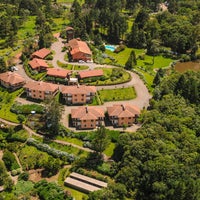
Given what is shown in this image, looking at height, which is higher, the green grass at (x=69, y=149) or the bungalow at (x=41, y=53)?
the bungalow at (x=41, y=53)

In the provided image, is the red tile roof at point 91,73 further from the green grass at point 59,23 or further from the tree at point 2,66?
the green grass at point 59,23

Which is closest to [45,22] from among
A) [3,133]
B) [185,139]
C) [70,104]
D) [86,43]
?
[86,43]

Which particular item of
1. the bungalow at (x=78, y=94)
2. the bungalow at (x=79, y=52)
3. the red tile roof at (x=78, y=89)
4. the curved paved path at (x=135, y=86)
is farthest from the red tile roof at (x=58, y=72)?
the bungalow at (x=79, y=52)

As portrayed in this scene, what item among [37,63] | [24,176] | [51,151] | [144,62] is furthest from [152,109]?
[37,63]

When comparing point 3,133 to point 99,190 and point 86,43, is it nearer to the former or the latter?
point 99,190

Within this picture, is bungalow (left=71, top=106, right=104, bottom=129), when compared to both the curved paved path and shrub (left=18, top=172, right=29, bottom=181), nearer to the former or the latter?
the curved paved path

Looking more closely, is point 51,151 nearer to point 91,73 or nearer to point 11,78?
point 11,78
